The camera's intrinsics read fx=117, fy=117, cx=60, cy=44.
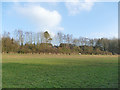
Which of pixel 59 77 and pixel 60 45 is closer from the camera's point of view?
pixel 59 77

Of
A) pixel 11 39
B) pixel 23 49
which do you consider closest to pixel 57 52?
pixel 23 49

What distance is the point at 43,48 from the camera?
4453 cm

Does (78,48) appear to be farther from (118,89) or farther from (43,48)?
(118,89)

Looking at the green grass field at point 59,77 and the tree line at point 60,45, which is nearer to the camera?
the green grass field at point 59,77

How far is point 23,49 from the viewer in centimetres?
4212

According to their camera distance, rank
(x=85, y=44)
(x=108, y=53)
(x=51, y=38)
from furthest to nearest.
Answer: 1. (x=85, y=44)
2. (x=108, y=53)
3. (x=51, y=38)

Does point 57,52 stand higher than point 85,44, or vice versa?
point 85,44

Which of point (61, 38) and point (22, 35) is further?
point (61, 38)

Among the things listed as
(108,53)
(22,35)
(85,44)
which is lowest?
(108,53)

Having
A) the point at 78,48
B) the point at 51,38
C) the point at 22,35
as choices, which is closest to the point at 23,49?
the point at 22,35

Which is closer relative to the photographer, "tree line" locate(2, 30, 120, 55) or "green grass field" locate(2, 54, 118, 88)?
"green grass field" locate(2, 54, 118, 88)

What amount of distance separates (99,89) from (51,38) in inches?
1692

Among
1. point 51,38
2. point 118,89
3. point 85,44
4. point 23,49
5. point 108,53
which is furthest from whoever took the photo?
point 85,44

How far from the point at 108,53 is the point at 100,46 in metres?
4.72
